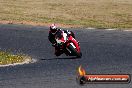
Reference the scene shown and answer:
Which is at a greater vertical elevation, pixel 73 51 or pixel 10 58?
pixel 73 51

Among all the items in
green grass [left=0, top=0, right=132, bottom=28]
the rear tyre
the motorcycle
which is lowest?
green grass [left=0, top=0, right=132, bottom=28]

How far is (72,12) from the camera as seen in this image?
54375mm

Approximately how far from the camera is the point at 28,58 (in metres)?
28.7

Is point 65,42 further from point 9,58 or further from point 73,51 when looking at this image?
point 9,58

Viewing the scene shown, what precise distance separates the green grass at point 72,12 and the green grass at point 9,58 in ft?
50.3

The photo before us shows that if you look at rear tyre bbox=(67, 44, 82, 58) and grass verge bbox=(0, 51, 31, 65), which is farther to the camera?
grass verge bbox=(0, 51, 31, 65)

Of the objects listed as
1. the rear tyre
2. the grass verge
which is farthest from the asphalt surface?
the grass verge

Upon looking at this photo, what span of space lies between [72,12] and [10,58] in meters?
26.9

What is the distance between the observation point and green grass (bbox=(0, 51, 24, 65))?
2691cm

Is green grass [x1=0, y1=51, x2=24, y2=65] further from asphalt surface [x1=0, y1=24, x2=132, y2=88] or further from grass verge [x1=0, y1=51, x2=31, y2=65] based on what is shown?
asphalt surface [x1=0, y1=24, x2=132, y2=88]

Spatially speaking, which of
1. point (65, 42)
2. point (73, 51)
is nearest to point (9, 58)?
point (73, 51)

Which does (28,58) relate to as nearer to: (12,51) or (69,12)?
(12,51)

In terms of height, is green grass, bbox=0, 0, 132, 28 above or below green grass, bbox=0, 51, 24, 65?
below

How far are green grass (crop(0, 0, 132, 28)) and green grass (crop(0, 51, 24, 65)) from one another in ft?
50.3
